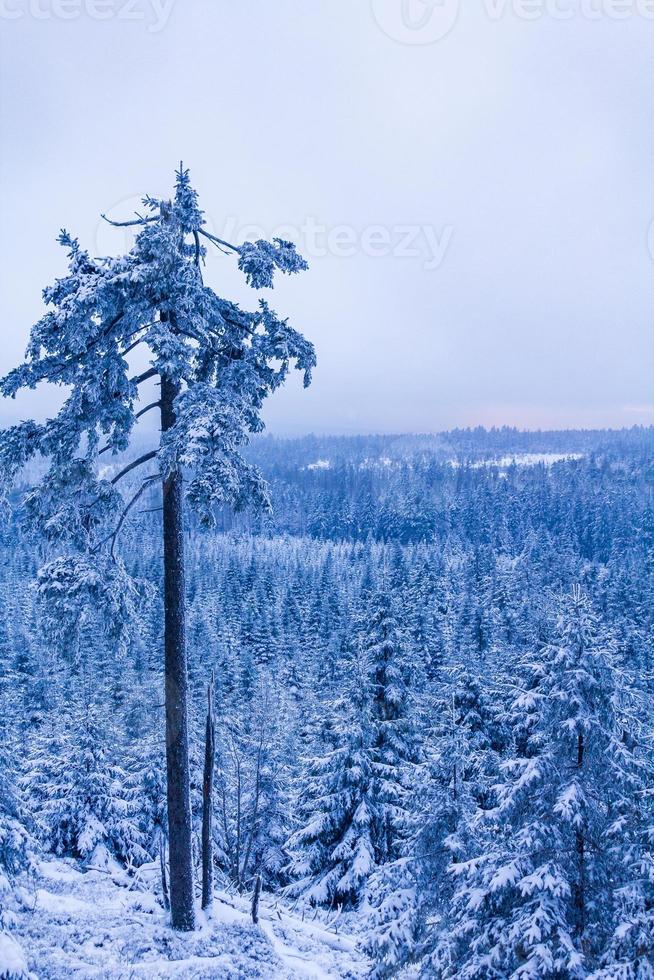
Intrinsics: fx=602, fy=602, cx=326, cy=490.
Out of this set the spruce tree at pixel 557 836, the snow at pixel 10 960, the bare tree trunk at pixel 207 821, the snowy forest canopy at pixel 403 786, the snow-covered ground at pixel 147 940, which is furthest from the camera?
the bare tree trunk at pixel 207 821

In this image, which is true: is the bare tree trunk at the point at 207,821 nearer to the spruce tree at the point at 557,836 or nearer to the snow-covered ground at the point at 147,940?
the snow-covered ground at the point at 147,940

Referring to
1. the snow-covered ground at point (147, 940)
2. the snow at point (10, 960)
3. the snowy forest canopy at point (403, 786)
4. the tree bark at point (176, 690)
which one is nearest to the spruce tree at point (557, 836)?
Result: the snowy forest canopy at point (403, 786)

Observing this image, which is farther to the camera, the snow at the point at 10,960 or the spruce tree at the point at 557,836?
the spruce tree at the point at 557,836

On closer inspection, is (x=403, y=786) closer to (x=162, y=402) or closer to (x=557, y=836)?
(x=557, y=836)

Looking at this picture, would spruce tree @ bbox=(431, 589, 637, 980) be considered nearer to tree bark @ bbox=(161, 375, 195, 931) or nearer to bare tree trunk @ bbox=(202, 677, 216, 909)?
tree bark @ bbox=(161, 375, 195, 931)

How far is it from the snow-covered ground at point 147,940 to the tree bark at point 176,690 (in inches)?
28.4

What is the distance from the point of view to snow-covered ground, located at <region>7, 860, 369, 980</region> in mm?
8414

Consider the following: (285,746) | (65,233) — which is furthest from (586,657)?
(285,746)

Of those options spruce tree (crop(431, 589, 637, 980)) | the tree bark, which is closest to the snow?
the tree bark

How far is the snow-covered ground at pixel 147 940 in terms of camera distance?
27.6ft

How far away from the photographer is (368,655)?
18.4 m

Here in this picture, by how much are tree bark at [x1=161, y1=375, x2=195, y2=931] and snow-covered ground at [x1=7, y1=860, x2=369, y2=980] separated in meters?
0.72

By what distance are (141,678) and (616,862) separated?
48.0m

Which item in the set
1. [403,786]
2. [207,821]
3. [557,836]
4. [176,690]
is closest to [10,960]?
[176,690]
